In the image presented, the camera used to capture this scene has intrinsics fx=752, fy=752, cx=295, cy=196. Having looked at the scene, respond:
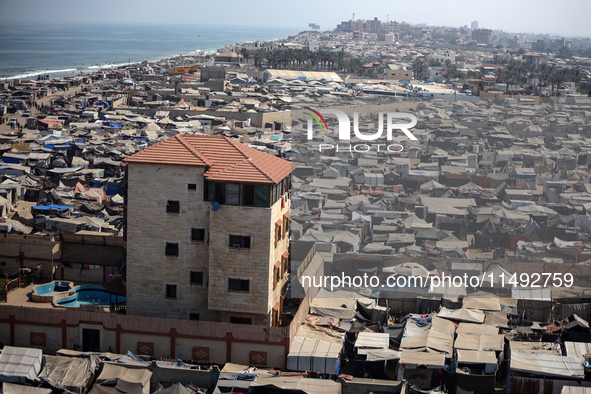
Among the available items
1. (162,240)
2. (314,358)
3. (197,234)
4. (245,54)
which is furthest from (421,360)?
(245,54)

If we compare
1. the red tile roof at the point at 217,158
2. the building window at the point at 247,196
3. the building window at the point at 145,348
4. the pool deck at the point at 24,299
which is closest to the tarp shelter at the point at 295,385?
the building window at the point at 145,348

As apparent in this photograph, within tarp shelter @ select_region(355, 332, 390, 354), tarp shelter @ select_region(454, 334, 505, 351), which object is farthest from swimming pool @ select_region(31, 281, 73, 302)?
tarp shelter @ select_region(454, 334, 505, 351)

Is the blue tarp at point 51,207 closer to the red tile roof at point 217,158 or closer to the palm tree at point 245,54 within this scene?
the red tile roof at point 217,158

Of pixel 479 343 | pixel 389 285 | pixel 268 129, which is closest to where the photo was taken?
pixel 479 343

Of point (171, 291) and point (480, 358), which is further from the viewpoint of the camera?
point (171, 291)

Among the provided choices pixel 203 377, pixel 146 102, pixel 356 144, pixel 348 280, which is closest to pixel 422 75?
pixel 146 102

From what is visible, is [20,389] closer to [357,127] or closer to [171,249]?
[171,249]

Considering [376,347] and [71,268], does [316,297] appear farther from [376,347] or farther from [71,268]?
[71,268]
